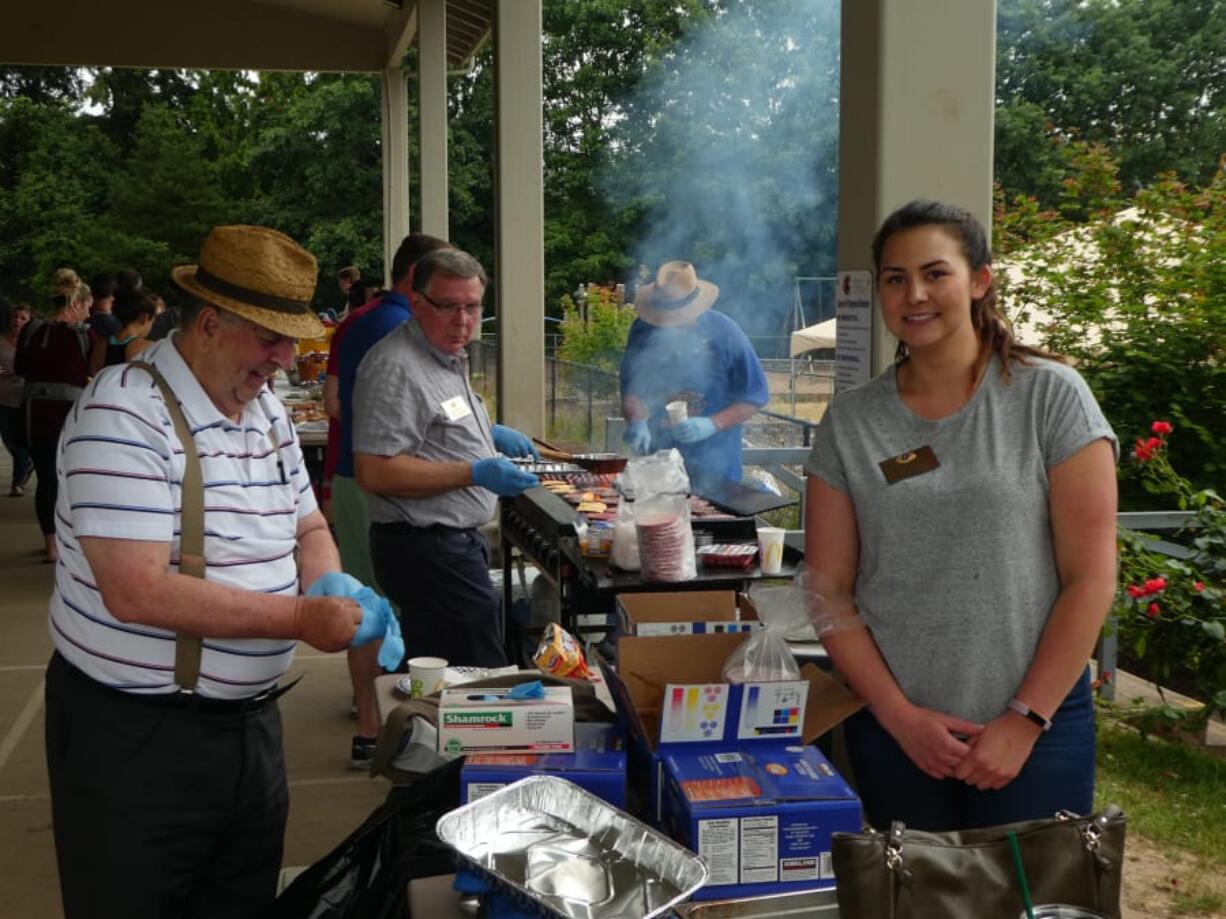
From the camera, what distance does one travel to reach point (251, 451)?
223 cm

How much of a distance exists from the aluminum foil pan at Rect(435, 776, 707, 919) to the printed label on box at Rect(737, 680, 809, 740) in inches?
11.6

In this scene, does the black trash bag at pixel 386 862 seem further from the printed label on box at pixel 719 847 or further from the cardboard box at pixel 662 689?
the printed label on box at pixel 719 847

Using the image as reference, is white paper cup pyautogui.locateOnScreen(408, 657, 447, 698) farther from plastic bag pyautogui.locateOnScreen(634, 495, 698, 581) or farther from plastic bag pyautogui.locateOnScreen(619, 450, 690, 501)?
plastic bag pyautogui.locateOnScreen(619, 450, 690, 501)

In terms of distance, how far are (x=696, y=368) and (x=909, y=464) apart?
10.6 ft

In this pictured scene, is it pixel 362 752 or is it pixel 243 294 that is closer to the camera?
pixel 243 294

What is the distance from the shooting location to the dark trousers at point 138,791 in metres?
2.15

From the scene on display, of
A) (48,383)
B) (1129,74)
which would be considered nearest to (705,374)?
(48,383)

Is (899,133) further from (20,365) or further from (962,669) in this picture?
(20,365)

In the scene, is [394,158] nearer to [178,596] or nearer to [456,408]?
[456,408]

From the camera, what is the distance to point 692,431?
4.98 m

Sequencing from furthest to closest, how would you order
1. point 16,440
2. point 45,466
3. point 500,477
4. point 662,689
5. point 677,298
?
point 16,440 → point 45,466 → point 677,298 → point 500,477 → point 662,689

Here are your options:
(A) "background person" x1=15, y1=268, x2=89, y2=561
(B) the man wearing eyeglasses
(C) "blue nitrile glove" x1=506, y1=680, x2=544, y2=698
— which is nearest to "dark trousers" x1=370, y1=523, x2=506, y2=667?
(B) the man wearing eyeglasses

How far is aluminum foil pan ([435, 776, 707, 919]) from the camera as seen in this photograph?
1728 mm

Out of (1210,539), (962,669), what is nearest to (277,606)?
(962,669)
